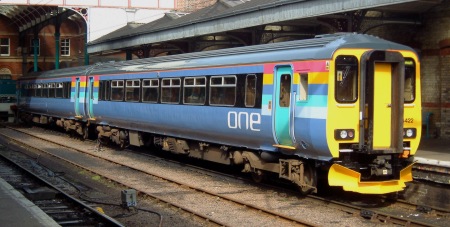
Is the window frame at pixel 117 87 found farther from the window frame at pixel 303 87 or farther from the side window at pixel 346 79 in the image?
the side window at pixel 346 79

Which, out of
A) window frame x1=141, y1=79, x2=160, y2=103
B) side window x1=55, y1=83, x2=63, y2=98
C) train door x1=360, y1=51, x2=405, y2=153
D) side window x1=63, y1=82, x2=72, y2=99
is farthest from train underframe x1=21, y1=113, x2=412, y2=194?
side window x1=55, y1=83, x2=63, y2=98

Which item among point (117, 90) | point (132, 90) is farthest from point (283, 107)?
point (117, 90)

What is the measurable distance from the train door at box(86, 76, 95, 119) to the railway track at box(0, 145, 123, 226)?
6.00 meters

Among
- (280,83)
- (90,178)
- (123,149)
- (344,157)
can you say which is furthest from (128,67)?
(344,157)

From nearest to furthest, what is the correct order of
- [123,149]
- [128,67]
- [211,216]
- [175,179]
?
[211,216] → [175,179] → [128,67] → [123,149]

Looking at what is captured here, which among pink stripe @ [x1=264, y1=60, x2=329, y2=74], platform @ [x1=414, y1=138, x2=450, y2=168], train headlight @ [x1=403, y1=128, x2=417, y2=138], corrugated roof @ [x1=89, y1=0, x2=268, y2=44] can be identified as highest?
corrugated roof @ [x1=89, y1=0, x2=268, y2=44]

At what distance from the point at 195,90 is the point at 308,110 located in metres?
4.49

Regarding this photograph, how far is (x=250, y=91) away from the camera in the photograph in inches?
484

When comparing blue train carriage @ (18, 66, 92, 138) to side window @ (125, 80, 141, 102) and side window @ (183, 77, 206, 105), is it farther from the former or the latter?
side window @ (183, 77, 206, 105)

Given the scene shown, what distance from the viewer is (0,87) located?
37625mm

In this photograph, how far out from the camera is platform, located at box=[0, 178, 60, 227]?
8391mm

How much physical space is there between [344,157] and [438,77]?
270 inches

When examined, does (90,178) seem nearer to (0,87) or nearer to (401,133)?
(401,133)

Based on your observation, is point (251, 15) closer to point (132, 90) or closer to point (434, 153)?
point (132, 90)
